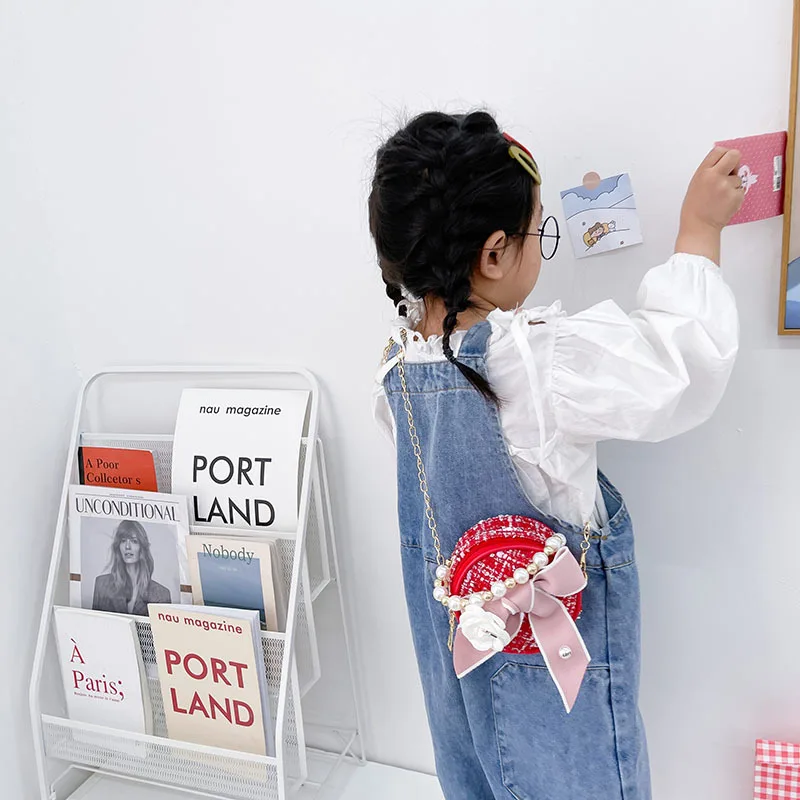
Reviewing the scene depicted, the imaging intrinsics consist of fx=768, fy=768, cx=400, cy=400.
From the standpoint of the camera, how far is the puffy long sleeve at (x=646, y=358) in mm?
704

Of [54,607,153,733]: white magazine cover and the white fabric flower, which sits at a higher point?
the white fabric flower

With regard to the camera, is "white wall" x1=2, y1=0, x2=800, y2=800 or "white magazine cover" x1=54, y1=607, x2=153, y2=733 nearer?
"white wall" x1=2, y1=0, x2=800, y2=800

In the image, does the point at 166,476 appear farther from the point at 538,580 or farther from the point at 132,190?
the point at 538,580

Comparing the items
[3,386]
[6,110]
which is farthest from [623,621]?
[6,110]

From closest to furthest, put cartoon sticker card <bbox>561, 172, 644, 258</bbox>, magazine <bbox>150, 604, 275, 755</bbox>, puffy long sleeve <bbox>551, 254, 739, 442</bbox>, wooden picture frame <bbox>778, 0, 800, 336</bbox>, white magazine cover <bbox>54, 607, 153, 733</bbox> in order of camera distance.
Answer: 1. puffy long sleeve <bbox>551, 254, 739, 442</bbox>
2. wooden picture frame <bbox>778, 0, 800, 336</bbox>
3. cartoon sticker card <bbox>561, 172, 644, 258</bbox>
4. magazine <bbox>150, 604, 275, 755</bbox>
5. white magazine cover <bbox>54, 607, 153, 733</bbox>

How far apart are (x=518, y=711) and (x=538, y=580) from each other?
203 mm

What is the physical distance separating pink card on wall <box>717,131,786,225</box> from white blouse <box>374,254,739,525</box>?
154 mm

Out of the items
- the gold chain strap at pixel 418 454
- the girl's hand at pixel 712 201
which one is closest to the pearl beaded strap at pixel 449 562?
the gold chain strap at pixel 418 454

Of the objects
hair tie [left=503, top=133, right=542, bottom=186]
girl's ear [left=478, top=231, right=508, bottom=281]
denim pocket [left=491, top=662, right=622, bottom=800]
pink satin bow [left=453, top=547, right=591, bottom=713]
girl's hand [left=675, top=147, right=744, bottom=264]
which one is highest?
hair tie [left=503, top=133, right=542, bottom=186]

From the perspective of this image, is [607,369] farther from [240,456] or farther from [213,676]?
[213,676]

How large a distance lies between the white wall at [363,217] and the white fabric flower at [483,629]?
1.19 feet

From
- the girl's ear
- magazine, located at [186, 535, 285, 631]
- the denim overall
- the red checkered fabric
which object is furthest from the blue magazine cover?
the red checkered fabric

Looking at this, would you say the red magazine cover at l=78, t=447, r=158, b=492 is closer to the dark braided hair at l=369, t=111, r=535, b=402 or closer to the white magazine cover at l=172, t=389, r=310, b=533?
the white magazine cover at l=172, t=389, r=310, b=533

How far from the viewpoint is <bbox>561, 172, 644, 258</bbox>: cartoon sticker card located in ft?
3.04
